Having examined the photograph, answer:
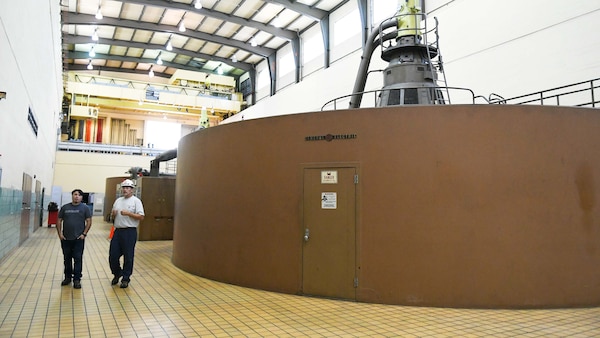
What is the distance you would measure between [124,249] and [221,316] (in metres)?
2.35

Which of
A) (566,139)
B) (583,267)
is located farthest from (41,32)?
(583,267)

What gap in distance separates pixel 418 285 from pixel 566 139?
2.71 m

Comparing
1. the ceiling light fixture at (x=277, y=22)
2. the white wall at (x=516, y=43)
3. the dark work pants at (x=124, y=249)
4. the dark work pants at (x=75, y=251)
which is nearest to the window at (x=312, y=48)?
the ceiling light fixture at (x=277, y=22)

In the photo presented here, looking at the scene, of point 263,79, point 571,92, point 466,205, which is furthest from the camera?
point 263,79

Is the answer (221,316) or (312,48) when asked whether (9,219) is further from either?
(312,48)

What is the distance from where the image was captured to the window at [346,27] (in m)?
17.6

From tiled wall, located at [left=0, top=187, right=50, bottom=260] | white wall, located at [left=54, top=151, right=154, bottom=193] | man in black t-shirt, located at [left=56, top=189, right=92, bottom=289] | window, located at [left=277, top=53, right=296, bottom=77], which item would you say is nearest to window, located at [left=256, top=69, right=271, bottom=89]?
window, located at [left=277, top=53, right=296, bottom=77]

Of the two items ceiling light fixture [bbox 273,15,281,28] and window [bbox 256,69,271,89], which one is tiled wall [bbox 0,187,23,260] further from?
window [bbox 256,69,271,89]

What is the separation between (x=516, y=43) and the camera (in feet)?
36.1

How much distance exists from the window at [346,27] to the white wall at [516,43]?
3016 millimetres

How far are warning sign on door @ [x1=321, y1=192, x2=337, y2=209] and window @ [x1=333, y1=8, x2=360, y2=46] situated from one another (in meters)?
12.9

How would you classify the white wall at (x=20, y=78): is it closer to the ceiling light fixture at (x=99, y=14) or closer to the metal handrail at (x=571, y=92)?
the ceiling light fixture at (x=99, y=14)

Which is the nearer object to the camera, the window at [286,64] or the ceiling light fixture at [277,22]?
the ceiling light fixture at [277,22]

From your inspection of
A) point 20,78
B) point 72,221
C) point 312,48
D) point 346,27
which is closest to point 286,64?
point 312,48
